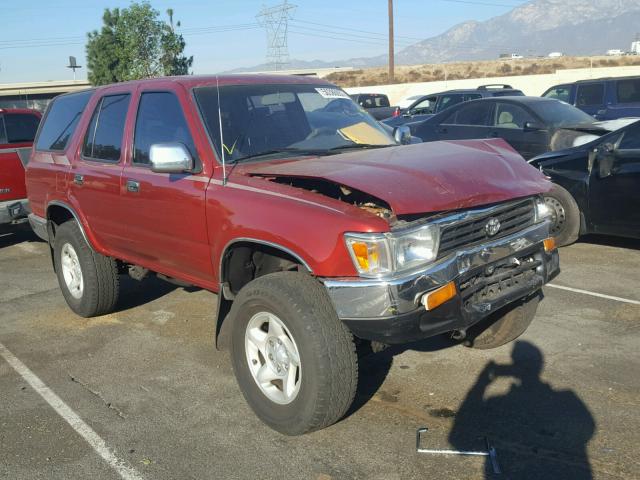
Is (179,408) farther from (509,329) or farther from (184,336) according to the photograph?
(509,329)

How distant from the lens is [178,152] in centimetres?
400

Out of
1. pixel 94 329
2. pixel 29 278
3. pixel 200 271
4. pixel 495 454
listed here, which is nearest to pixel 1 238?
pixel 29 278

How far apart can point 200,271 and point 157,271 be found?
0.71 m

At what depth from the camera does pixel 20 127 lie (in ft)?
31.3

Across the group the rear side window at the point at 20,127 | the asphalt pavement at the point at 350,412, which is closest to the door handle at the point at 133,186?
the asphalt pavement at the point at 350,412

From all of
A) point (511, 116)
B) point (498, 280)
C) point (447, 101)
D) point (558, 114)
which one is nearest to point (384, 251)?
point (498, 280)

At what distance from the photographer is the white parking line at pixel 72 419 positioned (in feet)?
11.1

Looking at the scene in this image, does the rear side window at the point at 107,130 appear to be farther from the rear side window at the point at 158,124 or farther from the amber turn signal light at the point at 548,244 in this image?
the amber turn signal light at the point at 548,244

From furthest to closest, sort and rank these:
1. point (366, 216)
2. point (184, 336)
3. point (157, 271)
A: point (184, 336), point (157, 271), point (366, 216)

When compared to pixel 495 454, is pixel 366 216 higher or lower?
higher

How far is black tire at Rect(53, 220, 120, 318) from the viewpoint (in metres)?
5.56

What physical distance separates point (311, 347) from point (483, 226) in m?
1.16

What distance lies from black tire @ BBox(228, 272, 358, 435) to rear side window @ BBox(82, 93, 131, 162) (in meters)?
2.13

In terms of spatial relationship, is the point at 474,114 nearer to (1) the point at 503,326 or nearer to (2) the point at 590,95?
(2) the point at 590,95
